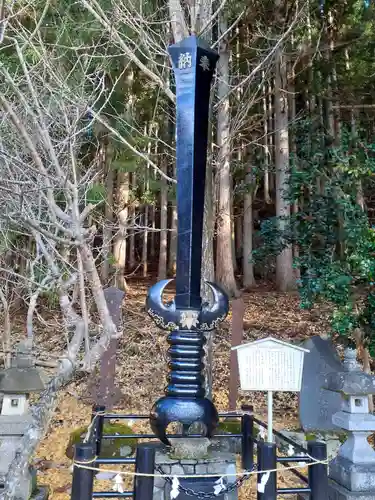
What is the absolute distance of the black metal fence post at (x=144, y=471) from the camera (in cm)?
245

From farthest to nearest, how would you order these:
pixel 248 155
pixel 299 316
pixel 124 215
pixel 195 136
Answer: pixel 248 155 → pixel 124 215 → pixel 299 316 → pixel 195 136

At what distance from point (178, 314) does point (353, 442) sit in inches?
87.3

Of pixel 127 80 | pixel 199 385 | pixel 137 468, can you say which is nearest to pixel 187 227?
pixel 199 385

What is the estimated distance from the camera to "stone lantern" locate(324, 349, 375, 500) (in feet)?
12.0

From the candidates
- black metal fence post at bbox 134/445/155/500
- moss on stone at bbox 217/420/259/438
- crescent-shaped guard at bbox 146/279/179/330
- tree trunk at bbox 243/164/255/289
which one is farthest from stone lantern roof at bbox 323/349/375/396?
tree trunk at bbox 243/164/255/289

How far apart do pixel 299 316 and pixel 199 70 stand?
736 cm

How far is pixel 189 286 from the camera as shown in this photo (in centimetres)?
310

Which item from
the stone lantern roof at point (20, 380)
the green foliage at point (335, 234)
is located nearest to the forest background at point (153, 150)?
the green foliage at point (335, 234)

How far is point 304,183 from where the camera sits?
5562 millimetres

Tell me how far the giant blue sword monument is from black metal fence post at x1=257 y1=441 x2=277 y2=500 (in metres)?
0.48

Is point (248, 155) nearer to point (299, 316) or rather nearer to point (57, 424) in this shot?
point (299, 316)

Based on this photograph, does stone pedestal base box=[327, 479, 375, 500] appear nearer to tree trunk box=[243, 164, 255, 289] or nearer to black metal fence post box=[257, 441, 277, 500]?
black metal fence post box=[257, 441, 277, 500]

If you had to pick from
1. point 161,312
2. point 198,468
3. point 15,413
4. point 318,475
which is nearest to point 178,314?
point 161,312

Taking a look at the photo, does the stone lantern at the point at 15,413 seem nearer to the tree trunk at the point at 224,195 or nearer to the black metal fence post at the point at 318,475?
the black metal fence post at the point at 318,475
